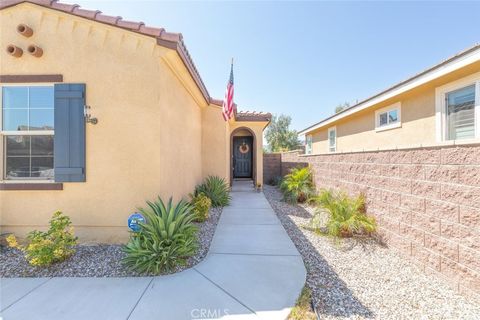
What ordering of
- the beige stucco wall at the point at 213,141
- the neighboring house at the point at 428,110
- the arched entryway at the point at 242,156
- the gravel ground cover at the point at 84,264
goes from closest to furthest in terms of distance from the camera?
the gravel ground cover at the point at 84,264
the neighboring house at the point at 428,110
the beige stucco wall at the point at 213,141
the arched entryway at the point at 242,156

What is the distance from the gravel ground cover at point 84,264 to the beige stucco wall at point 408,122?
18.6 ft

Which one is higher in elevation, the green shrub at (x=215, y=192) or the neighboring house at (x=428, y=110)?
the neighboring house at (x=428, y=110)

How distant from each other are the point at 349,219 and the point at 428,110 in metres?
4.15

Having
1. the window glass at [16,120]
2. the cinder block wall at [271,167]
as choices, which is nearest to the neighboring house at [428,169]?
the cinder block wall at [271,167]

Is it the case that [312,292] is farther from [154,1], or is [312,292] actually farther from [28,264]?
[154,1]

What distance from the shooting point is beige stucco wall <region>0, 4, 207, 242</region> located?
14.0 ft

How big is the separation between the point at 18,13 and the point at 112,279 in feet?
18.5

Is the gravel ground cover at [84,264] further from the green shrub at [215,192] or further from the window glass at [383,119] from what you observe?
the window glass at [383,119]

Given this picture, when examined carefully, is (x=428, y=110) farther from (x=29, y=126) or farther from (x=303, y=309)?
(x=29, y=126)

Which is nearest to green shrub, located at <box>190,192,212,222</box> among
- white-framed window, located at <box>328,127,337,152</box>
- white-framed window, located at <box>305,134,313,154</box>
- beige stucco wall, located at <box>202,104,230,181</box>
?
beige stucco wall, located at <box>202,104,230,181</box>

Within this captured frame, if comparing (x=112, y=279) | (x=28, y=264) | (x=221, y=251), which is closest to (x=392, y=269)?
(x=221, y=251)

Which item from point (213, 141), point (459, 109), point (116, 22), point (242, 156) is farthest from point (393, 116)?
point (242, 156)

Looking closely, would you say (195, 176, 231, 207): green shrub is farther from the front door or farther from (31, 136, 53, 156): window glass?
the front door

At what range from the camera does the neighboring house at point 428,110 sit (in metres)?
4.74
